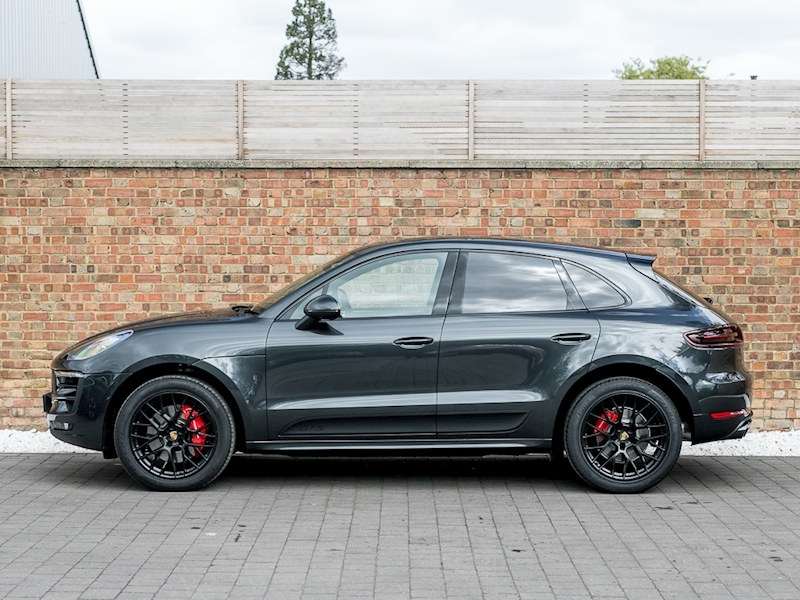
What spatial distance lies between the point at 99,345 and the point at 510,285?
9.13 feet

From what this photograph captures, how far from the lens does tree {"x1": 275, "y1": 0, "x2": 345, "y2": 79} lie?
64500 millimetres

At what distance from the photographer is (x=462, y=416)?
23.5 feet

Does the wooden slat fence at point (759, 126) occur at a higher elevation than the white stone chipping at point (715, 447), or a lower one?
higher

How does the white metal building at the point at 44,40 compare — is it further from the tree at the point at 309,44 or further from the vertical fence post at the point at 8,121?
the tree at the point at 309,44

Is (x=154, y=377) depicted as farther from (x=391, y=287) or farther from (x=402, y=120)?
(x=402, y=120)

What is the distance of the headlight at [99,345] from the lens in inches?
288

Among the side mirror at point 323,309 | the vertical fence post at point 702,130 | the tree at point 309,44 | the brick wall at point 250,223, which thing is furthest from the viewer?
the tree at point 309,44

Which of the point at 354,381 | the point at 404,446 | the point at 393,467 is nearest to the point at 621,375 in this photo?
the point at 404,446

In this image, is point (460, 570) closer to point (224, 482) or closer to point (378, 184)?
point (224, 482)

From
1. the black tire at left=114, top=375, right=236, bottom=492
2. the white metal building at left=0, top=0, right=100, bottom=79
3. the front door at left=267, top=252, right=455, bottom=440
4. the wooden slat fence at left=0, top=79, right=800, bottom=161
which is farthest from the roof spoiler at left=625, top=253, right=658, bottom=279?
the white metal building at left=0, top=0, right=100, bottom=79

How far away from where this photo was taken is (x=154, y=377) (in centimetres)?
732

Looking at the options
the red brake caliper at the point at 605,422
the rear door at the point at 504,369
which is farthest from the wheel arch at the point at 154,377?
the red brake caliper at the point at 605,422

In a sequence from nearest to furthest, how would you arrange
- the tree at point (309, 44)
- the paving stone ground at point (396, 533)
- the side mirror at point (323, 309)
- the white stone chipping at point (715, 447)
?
the paving stone ground at point (396, 533)
the side mirror at point (323, 309)
the white stone chipping at point (715, 447)
the tree at point (309, 44)

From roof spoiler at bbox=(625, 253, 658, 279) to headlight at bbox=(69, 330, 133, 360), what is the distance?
342 centimetres
